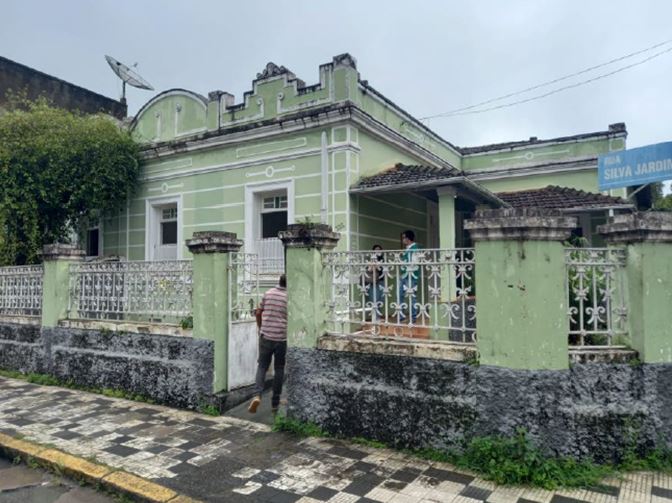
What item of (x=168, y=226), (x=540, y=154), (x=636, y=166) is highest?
(x=540, y=154)

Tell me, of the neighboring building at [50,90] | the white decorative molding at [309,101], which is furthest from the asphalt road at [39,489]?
the neighboring building at [50,90]

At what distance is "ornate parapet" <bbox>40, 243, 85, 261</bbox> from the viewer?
714 centimetres

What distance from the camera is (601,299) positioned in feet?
13.7

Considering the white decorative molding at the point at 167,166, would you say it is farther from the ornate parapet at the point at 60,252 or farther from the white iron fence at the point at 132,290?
the white iron fence at the point at 132,290

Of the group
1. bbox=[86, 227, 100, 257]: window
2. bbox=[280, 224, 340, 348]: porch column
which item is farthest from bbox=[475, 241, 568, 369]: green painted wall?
bbox=[86, 227, 100, 257]: window

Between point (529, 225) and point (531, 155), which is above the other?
point (531, 155)

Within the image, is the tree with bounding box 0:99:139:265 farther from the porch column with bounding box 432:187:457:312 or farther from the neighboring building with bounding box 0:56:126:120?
the porch column with bounding box 432:187:457:312

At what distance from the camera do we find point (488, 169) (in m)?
13.1

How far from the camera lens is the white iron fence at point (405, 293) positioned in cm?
427

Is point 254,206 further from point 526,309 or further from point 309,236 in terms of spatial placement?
point 526,309

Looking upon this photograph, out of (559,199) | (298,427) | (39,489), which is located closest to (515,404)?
(298,427)

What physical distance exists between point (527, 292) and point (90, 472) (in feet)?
12.7

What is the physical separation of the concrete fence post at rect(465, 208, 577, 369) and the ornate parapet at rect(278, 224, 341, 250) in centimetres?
167

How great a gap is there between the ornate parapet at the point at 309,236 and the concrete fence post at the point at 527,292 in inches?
65.8
